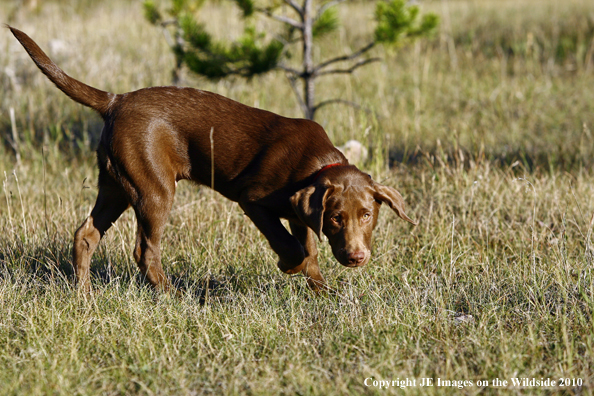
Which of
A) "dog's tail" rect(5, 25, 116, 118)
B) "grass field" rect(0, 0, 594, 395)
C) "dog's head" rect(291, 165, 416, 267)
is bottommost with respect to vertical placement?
"grass field" rect(0, 0, 594, 395)

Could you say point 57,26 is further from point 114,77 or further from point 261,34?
point 261,34

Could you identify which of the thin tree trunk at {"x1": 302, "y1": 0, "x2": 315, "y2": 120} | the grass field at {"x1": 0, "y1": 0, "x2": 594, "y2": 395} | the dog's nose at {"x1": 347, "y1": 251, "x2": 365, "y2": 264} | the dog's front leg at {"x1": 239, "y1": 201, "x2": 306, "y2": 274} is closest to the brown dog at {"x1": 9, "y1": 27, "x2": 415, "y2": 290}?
the dog's front leg at {"x1": 239, "y1": 201, "x2": 306, "y2": 274}

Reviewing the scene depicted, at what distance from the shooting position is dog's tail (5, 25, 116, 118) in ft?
10.3

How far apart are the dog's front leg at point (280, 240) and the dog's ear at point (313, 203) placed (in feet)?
0.79

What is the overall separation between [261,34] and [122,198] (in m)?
2.31

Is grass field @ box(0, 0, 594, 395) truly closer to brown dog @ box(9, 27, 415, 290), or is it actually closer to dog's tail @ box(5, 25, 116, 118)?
brown dog @ box(9, 27, 415, 290)

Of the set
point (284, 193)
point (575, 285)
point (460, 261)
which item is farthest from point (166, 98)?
point (575, 285)

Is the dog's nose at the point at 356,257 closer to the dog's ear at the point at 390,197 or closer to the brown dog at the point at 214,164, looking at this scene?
the brown dog at the point at 214,164

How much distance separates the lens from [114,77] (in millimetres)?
7480

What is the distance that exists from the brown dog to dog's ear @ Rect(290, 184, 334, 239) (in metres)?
0.06

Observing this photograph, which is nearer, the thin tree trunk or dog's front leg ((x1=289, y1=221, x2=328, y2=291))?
dog's front leg ((x1=289, y1=221, x2=328, y2=291))

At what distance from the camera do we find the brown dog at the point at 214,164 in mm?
3043

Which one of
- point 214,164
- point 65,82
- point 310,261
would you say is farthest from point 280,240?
point 65,82

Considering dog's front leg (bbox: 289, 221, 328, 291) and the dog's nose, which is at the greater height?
the dog's nose
